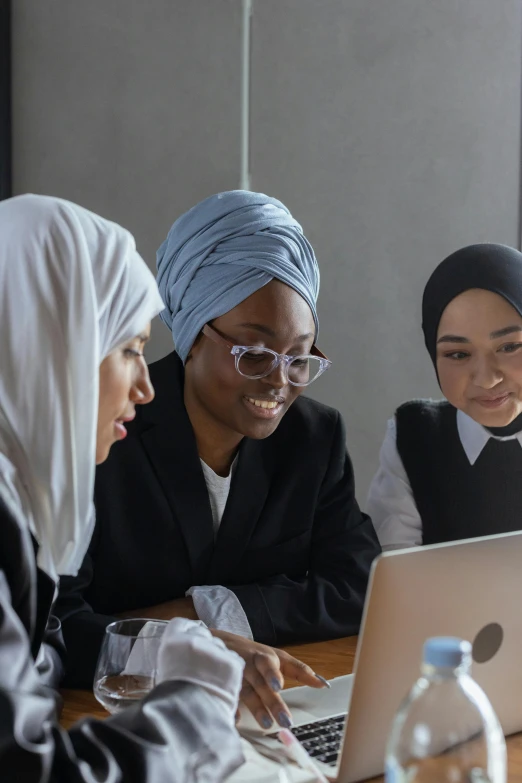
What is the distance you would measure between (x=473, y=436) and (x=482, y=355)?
257 mm

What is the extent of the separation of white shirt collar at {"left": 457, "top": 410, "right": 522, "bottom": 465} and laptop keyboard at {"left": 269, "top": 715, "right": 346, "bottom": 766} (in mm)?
1078

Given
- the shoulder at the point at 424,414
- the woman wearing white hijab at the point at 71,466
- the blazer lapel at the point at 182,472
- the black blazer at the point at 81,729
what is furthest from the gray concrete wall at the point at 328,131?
the black blazer at the point at 81,729

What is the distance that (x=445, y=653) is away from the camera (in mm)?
820

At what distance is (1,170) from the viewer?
3.66 metres

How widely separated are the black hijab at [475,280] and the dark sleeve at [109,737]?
4.41 ft

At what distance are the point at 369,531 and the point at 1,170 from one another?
2.30 meters

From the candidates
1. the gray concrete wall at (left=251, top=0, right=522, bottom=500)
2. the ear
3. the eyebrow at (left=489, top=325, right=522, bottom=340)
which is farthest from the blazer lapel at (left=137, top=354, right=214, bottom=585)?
the gray concrete wall at (left=251, top=0, right=522, bottom=500)

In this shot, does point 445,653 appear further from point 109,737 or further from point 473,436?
point 473,436

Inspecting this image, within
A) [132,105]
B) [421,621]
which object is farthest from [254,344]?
[132,105]

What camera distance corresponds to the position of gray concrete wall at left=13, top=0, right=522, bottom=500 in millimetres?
3215

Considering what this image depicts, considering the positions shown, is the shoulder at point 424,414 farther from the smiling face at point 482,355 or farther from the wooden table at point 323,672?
the wooden table at point 323,672

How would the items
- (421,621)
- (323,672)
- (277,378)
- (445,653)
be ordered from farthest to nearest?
(277,378) < (323,672) < (421,621) < (445,653)

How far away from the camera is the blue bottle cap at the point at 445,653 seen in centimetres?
82

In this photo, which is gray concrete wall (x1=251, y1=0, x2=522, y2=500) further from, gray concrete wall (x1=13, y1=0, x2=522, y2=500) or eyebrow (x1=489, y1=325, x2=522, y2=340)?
eyebrow (x1=489, y1=325, x2=522, y2=340)
